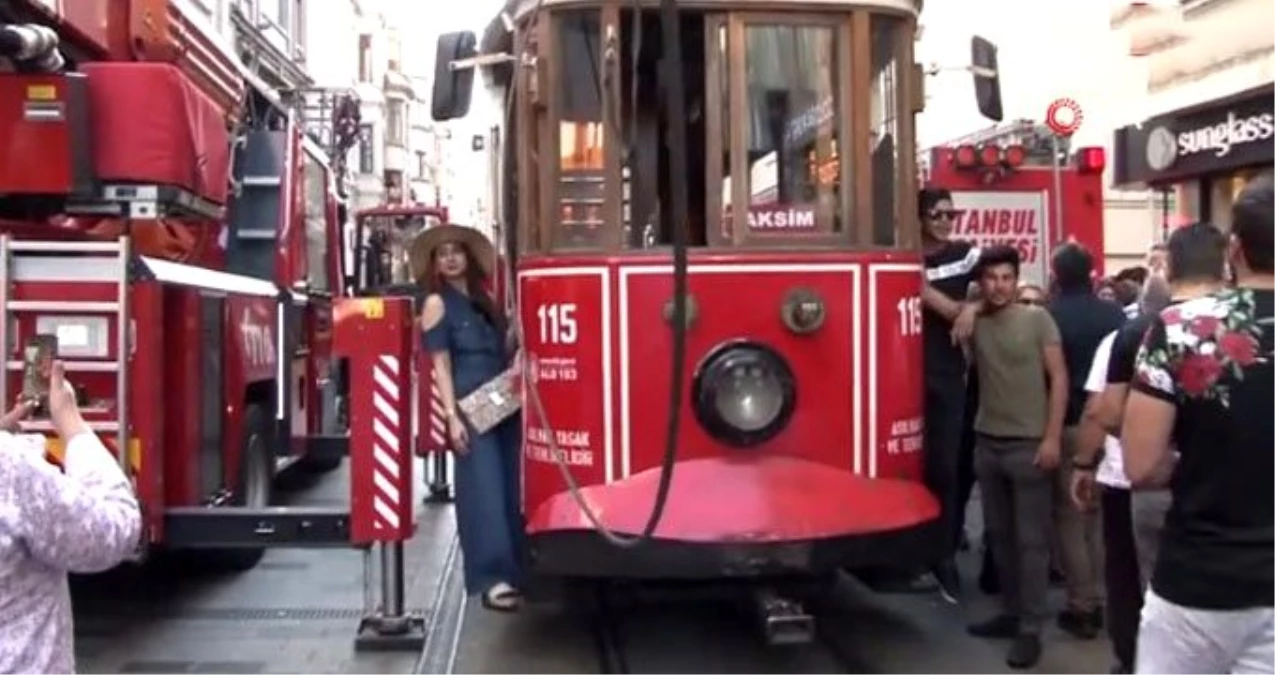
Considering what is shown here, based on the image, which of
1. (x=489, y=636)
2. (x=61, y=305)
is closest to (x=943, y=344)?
(x=489, y=636)

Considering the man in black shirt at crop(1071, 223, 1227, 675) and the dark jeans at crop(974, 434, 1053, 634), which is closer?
the man in black shirt at crop(1071, 223, 1227, 675)

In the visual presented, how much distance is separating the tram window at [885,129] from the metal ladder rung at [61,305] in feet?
9.96

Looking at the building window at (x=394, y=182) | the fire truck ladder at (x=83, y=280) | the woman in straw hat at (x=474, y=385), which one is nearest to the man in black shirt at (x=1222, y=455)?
the woman in straw hat at (x=474, y=385)

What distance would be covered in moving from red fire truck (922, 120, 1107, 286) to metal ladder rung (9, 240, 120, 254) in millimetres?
6498

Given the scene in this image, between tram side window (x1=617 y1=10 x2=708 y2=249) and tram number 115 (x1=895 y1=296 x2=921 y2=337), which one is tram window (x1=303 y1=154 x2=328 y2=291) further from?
tram number 115 (x1=895 y1=296 x2=921 y2=337)

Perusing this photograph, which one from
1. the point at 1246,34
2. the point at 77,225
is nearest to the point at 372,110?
the point at 1246,34

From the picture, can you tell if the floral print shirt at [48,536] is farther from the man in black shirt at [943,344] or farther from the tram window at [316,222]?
the tram window at [316,222]

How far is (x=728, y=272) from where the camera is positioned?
6.64 m

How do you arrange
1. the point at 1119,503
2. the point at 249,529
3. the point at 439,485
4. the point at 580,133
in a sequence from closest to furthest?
the point at 1119,503 < the point at 580,133 < the point at 249,529 < the point at 439,485

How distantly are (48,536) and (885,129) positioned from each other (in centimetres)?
449

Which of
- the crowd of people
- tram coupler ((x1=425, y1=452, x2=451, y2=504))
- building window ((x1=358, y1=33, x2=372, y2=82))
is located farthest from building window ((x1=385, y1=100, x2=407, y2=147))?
the crowd of people

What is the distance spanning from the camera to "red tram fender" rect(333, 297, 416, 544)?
7.20 meters

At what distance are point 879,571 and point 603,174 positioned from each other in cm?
198

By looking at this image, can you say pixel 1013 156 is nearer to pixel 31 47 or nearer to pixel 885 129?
pixel 885 129
